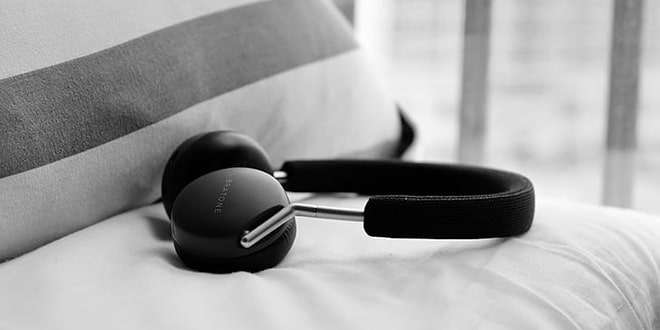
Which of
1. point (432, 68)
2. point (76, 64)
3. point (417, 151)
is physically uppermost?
point (76, 64)

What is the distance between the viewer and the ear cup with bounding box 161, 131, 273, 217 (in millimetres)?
699

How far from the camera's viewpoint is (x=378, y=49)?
1.68 metres

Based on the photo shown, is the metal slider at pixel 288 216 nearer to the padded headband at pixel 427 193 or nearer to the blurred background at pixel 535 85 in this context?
the padded headband at pixel 427 193

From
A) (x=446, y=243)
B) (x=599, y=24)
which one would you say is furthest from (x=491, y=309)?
(x=599, y=24)

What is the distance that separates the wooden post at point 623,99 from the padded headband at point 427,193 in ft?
1.40

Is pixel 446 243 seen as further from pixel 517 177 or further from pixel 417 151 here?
pixel 417 151

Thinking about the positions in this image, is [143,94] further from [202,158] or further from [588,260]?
[588,260]

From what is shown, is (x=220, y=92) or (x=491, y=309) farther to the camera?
(x=220, y=92)

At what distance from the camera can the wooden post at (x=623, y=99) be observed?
3.54 ft

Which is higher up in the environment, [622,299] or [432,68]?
[622,299]

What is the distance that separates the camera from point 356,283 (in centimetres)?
55

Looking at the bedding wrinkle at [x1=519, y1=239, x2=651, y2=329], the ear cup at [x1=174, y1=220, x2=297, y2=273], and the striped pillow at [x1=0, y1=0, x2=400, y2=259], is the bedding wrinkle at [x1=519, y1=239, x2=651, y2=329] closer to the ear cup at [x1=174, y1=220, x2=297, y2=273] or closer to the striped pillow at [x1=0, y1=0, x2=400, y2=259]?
the ear cup at [x1=174, y1=220, x2=297, y2=273]

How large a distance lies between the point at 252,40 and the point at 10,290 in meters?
0.40

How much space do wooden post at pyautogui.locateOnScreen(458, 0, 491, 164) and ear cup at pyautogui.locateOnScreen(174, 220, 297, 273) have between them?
73 centimetres
